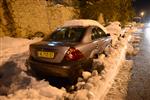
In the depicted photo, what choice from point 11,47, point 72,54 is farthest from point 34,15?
point 72,54

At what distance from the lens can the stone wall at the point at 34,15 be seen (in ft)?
43.2

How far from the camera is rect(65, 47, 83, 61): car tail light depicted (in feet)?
17.9

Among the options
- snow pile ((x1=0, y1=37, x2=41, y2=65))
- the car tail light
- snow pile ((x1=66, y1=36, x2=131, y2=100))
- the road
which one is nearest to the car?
the car tail light

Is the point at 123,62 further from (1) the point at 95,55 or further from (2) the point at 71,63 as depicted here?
(2) the point at 71,63

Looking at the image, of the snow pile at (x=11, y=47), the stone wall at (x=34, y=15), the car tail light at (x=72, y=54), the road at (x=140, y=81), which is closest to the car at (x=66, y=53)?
the car tail light at (x=72, y=54)

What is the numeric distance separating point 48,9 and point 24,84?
10539 millimetres

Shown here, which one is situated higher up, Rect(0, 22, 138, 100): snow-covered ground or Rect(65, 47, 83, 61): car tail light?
Rect(65, 47, 83, 61): car tail light

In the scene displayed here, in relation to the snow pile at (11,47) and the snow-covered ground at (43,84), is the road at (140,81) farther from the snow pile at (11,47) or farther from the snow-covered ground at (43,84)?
the snow pile at (11,47)

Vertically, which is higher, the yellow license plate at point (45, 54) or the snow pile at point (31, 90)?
the yellow license plate at point (45, 54)

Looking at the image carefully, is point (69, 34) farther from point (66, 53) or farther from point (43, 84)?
point (43, 84)

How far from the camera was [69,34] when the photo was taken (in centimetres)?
653

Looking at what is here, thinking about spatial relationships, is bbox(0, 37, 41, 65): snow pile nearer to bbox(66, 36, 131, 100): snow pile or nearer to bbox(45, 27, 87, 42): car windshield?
bbox(45, 27, 87, 42): car windshield

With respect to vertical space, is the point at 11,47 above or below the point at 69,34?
below

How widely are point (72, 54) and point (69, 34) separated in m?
1.18
